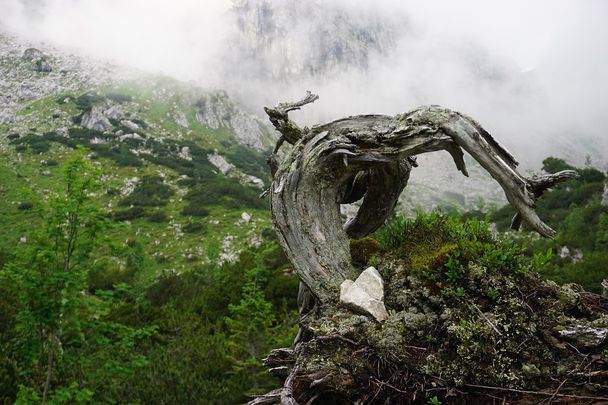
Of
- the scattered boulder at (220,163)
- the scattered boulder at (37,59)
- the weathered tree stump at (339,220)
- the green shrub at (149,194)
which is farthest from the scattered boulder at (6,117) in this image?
the weathered tree stump at (339,220)

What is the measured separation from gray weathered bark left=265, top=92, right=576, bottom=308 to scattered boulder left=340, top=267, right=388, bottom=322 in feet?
0.77

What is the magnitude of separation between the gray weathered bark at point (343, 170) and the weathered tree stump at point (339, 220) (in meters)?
0.01

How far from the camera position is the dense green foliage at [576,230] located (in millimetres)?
14953

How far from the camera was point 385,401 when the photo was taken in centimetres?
288

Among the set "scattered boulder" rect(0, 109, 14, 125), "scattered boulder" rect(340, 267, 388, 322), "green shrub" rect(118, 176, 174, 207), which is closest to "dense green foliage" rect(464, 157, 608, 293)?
"scattered boulder" rect(340, 267, 388, 322)

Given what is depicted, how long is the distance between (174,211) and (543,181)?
230 ft

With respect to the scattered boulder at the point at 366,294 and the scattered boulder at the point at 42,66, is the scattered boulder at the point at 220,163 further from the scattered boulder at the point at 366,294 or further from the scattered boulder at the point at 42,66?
the scattered boulder at the point at 366,294

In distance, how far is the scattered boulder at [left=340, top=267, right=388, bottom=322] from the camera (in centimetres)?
356

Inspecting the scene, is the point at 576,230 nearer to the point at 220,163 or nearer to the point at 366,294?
the point at 366,294

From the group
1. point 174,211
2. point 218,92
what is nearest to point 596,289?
point 174,211

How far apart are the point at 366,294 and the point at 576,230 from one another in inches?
1131

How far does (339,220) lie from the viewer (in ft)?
15.3

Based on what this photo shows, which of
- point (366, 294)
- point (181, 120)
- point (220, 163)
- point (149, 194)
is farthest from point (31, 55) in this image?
point (366, 294)

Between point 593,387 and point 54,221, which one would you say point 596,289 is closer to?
point 593,387
